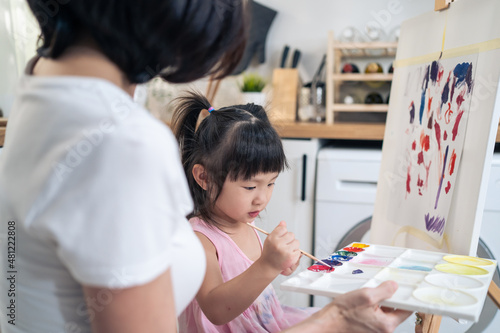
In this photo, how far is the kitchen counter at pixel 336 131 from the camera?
184 centimetres

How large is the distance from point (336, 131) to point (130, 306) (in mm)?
1506

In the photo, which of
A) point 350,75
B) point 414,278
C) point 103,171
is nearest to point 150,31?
point 103,171

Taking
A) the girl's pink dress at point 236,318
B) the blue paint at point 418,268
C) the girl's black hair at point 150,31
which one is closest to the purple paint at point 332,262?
the blue paint at point 418,268

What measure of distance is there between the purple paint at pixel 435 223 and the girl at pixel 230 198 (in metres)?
0.34

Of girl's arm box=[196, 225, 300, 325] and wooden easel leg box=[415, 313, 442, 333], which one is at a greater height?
girl's arm box=[196, 225, 300, 325]

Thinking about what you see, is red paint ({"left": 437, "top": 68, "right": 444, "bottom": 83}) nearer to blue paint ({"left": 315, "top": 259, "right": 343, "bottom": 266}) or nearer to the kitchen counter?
blue paint ({"left": 315, "top": 259, "right": 343, "bottom": 266})

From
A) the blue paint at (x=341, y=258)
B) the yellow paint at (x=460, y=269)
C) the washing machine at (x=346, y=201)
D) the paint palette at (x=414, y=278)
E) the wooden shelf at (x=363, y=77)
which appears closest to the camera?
the paint palette at (x=414, y=278)

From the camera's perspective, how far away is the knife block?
229 cm

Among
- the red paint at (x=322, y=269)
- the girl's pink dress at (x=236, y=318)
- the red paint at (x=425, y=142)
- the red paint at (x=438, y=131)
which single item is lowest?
the girl's pink dress at (x=236, y=318)

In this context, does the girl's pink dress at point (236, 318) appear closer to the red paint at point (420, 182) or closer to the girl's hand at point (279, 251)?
the girl's hand at point (279, 251)

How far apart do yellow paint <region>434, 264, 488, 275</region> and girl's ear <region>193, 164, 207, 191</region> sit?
0.52m

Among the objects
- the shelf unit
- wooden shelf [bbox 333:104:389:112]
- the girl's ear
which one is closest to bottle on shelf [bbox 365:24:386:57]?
the shelf unit

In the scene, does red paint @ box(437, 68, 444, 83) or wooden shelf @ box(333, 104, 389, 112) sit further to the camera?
wooden shelf @ box(333, 104, 389, 112)

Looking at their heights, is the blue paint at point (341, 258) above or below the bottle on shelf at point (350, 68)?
below
